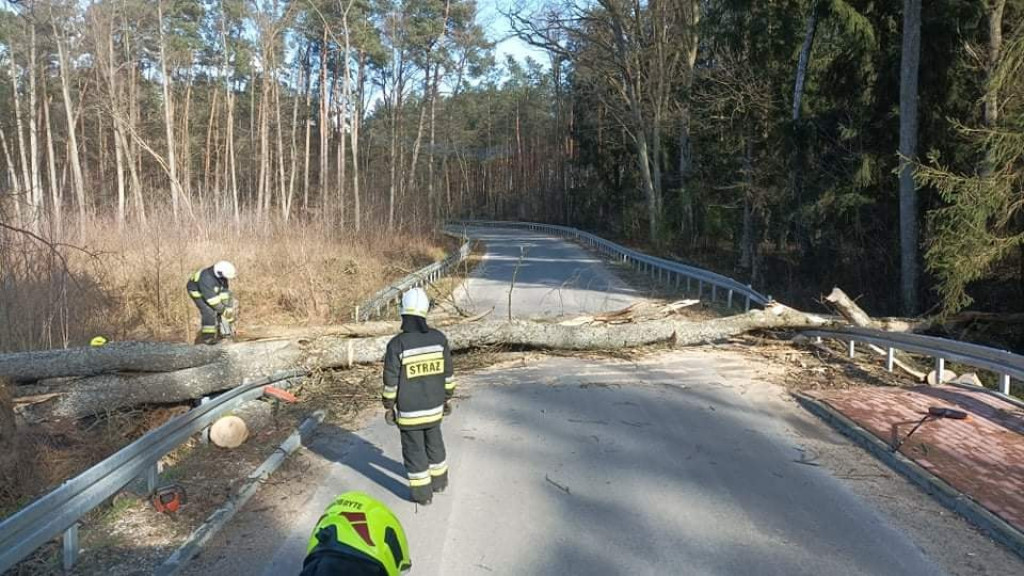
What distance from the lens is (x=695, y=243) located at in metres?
34.2

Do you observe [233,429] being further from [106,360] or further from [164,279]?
[164,279]

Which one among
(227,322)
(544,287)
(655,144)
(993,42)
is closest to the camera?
(227,322)

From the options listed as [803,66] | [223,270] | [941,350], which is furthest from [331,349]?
[803,66]

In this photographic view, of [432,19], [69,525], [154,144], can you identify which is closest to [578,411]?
[69,525]

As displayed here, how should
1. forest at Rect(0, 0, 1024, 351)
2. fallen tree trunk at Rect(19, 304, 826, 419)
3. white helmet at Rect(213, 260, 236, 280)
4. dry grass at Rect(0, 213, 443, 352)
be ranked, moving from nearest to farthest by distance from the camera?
fallen tree trunk at Rect(19, 304, 826, 419) → dry grass at Rect(0, 213, 443, 352) → white helmet at Rect(213, 260, 236, 280) → forest at Rect(0, 0, 1024, 351)

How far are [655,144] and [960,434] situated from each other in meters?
30.2

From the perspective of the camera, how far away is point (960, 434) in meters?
6.45

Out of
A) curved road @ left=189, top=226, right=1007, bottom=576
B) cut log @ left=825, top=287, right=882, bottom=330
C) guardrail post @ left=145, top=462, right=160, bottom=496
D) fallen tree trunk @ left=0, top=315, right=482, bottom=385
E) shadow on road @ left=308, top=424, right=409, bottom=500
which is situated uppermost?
cut log @ left=825, top=287, right=882, bottom=330

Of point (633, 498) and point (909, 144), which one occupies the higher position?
point (909, 144)

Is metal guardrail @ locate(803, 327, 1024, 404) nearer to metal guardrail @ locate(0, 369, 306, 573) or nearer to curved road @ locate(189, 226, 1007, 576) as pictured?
curved road @ locate(189, 226, 1007, 576)

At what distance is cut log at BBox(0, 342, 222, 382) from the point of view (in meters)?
7.82

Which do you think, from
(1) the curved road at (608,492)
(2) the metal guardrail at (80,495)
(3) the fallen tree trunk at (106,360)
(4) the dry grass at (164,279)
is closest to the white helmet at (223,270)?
(4) the dry grass at (164,279)

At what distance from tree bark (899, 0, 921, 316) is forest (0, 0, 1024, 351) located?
0.05 m

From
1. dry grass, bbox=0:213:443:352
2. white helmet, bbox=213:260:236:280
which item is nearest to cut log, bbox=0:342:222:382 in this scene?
dry grass, bbox=0:213:443:352
